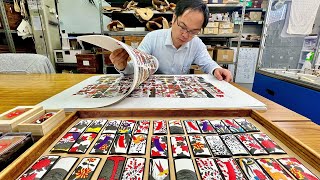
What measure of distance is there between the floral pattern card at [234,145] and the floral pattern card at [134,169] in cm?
16

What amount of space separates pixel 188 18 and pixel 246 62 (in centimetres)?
292

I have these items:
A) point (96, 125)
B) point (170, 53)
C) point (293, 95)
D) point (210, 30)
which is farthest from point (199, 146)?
point (210, 30)

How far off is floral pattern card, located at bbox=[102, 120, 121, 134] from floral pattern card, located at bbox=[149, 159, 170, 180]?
0.13 meters

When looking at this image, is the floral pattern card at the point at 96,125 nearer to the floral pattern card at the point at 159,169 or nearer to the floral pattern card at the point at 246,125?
the floral pattern card at the point at 159,169

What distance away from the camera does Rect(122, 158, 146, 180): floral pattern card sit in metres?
0.26

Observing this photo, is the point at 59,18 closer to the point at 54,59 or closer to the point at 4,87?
the point at 54,59

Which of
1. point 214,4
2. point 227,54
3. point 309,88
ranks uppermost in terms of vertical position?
point 214,4

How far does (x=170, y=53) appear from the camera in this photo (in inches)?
49.0

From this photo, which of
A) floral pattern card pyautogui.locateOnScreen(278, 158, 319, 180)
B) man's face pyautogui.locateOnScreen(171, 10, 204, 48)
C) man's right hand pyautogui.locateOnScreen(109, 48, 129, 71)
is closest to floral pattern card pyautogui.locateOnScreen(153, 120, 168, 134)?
floral pattern card pyautogui.locateOnScreen(278, 158, 319, 180)

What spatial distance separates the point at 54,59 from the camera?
110 inches

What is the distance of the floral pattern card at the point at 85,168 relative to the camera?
254 millimetres

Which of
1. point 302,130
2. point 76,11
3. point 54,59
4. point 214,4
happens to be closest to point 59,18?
point 76,11

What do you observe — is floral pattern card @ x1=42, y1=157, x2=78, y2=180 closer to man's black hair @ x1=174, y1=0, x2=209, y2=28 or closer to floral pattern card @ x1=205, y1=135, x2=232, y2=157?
floral pattern card @ x1=205, y1=135, x2=232, y2=157

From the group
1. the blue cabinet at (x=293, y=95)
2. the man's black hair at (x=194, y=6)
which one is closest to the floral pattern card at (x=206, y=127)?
the man's black hair at (x=194, y=6)
